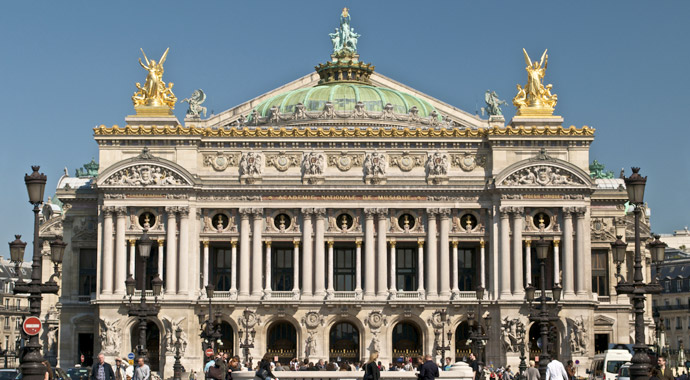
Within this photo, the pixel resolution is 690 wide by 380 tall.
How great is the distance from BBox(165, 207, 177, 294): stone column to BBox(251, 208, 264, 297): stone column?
5410 mm

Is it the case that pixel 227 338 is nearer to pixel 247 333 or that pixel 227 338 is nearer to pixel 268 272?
pixel 247 333

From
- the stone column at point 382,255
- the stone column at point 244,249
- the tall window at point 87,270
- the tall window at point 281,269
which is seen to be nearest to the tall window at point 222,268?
the stone column at point 244,249

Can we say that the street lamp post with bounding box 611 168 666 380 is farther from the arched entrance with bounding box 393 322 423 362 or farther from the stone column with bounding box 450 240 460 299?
the arched entrance with bounding box 393 322 423 362

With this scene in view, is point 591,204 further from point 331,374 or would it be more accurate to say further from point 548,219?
point 331,374

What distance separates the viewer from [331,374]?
2218 inches

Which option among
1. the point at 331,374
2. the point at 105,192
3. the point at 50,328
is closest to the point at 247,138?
the point at 105,192

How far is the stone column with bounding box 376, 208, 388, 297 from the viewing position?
89.8 m

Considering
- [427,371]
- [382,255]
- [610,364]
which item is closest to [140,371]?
[427,371]

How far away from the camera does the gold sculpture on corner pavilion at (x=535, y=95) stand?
304 feet

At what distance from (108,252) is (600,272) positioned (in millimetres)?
35684

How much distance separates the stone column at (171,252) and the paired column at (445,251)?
18.4 m

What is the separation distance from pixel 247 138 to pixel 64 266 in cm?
1659

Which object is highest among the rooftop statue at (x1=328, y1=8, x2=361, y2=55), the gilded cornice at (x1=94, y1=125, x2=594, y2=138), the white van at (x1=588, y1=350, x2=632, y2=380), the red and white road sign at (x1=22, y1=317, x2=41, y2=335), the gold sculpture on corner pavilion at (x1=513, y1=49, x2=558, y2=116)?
the rooftop statue at (x1=328, y1=8, x2=361, y2=55)

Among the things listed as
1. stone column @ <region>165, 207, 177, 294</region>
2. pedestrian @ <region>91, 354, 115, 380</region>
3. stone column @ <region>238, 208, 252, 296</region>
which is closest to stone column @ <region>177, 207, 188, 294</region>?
stone column @ <region>165, 207, 177, 294</region>
